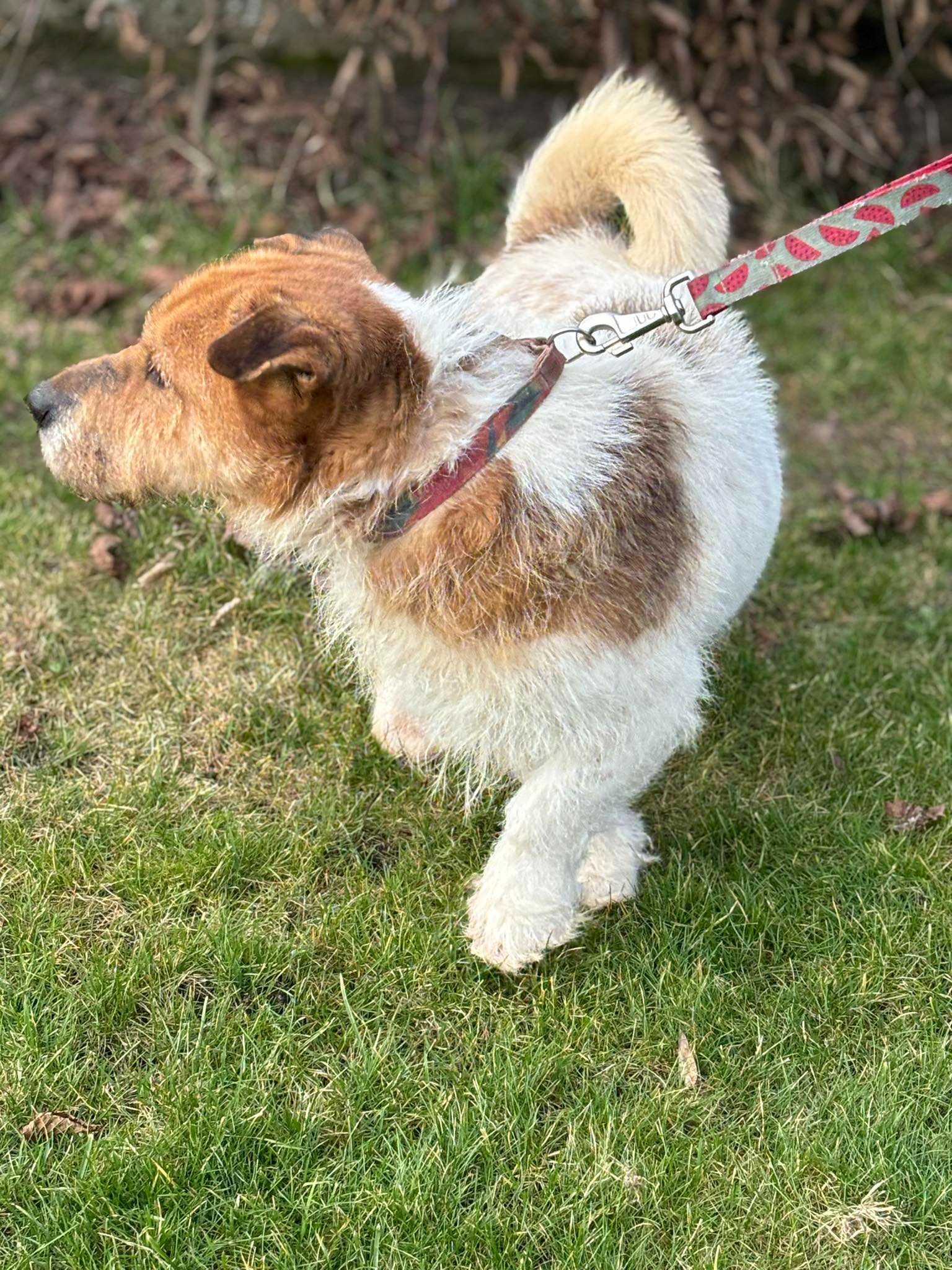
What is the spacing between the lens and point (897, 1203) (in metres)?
2.79

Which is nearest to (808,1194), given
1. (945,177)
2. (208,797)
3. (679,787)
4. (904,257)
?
(679,787)

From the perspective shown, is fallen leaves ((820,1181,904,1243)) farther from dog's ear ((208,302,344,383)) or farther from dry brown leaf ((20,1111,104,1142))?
dog's ear ((208,302,344,383))

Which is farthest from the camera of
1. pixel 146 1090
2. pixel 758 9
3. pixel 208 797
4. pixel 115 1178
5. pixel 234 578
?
pixel 758 9

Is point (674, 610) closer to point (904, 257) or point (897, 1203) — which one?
point (897, 1203)

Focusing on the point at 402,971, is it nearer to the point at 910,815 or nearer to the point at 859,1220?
the point at 859,1220

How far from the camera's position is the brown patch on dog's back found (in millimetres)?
2617

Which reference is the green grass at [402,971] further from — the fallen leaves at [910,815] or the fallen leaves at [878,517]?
the fallen leaves at [878,517]

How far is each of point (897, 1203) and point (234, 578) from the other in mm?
2622

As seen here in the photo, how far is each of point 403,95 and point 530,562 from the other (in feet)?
15.0

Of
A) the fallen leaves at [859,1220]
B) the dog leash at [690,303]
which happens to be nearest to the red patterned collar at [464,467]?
the dog leash at [690,303]

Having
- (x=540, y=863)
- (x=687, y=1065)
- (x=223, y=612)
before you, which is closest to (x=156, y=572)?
(x=223, y=612)

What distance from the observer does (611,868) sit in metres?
3.38

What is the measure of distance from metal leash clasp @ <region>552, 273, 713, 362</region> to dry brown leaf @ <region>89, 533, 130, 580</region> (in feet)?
6.27

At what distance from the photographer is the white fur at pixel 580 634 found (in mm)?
2684
